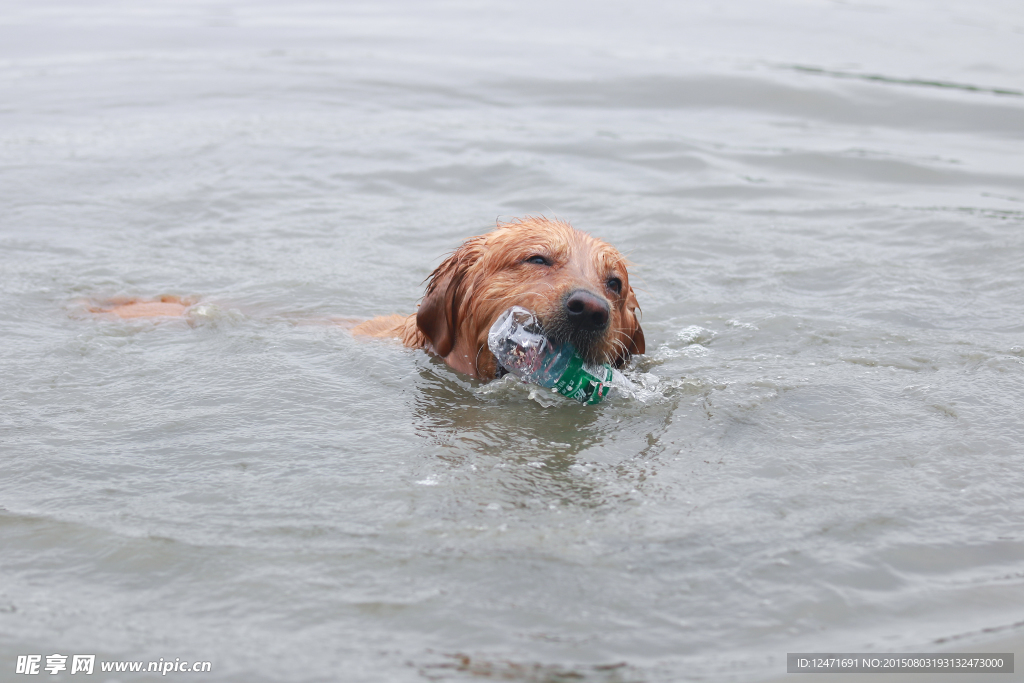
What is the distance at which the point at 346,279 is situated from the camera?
7949mm

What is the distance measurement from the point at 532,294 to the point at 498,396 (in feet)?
2.22

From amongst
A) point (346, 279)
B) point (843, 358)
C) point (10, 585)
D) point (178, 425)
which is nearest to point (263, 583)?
point (10, 585)

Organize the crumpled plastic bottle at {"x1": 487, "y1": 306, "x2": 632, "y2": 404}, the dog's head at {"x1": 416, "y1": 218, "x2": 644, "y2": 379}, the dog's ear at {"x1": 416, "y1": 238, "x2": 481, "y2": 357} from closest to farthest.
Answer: the dog's head at {"x1": 416, "y1": 218, "x2": 644, "y2": 379}, the crumpled plastic bottle at {"x1": 487, "y1": 306, "x2": 632, "y2": 404}, the dog's ear at {"x1": 416, "y1": 238, "x2": 481, "y2": 357}

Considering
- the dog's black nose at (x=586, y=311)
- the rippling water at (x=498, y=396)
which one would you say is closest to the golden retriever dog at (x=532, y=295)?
the dog's black nose at (x=586, y=311)

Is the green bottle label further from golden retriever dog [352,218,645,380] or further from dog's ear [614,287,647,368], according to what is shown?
dog's ear [614,287,647,368]

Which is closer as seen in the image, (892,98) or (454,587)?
(454,587)

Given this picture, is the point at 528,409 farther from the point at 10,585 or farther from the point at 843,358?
the point at 10,585

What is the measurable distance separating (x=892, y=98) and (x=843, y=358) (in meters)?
8.86

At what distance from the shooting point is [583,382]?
552cm

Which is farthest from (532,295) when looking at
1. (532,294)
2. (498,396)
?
(498,396)

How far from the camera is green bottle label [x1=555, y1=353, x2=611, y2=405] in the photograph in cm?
546

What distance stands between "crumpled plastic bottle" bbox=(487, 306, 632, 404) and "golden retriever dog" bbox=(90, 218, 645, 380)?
6 centimetres

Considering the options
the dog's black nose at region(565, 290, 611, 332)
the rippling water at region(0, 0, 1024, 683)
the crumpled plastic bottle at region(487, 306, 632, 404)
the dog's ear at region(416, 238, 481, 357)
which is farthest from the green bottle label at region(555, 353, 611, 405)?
the dog's ear at region(416, 238, 481, 357)

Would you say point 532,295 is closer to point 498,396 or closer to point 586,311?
point 586,311
